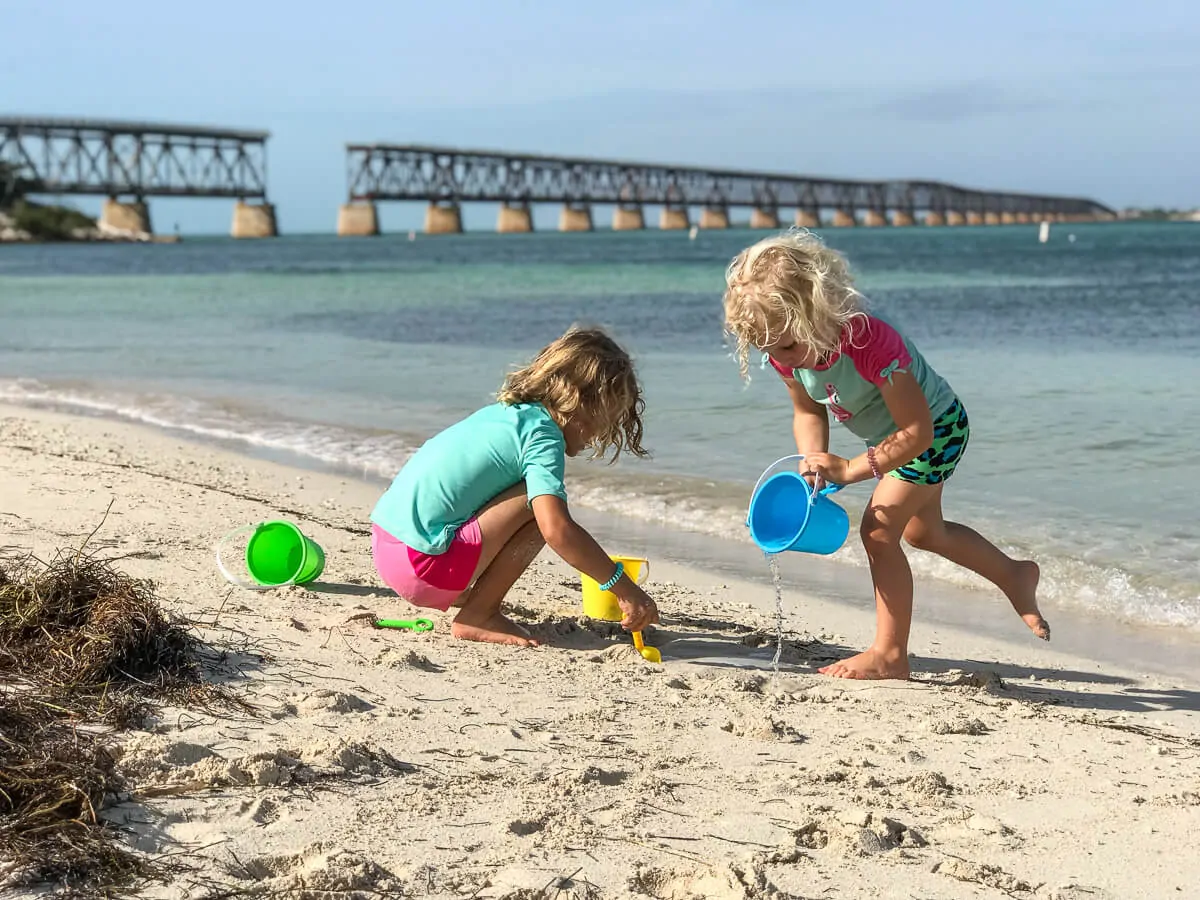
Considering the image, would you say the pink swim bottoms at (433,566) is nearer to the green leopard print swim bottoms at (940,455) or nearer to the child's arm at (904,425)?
the child's arm at (904,425)

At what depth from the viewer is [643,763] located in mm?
2725

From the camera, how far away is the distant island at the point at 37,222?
75500 millimetres

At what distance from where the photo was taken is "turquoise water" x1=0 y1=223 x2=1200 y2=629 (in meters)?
5.62

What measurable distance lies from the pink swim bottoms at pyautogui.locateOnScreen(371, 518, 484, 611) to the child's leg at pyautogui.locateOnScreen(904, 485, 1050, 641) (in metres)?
1.34

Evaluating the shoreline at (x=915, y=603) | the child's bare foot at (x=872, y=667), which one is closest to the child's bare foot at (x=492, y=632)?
the child's bare foot at (x=872, y=667)

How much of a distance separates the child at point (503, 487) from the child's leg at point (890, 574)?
2.20 ft

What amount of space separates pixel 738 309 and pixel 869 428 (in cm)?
58

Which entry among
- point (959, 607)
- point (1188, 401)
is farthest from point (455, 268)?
point (959, 607)

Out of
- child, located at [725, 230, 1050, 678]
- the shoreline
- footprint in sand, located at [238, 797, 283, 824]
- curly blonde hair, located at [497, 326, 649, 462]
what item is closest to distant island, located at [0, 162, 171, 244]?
the shoreline

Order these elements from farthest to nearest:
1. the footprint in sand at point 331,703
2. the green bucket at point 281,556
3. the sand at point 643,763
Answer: the green bucket at point 281,556, the footprint in sand at point 331,703, the sand at point 643,763

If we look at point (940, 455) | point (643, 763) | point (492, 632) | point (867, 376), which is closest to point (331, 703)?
point (643, 763)

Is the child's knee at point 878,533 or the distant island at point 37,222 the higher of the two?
the distant island at point 37,222

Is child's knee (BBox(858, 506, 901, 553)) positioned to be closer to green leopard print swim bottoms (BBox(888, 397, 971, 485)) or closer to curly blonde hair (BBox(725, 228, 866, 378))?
green leopard print swim bottoms (BBox(888, 397, 971, 485))

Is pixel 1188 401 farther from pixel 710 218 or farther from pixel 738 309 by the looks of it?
pixel 710 218
